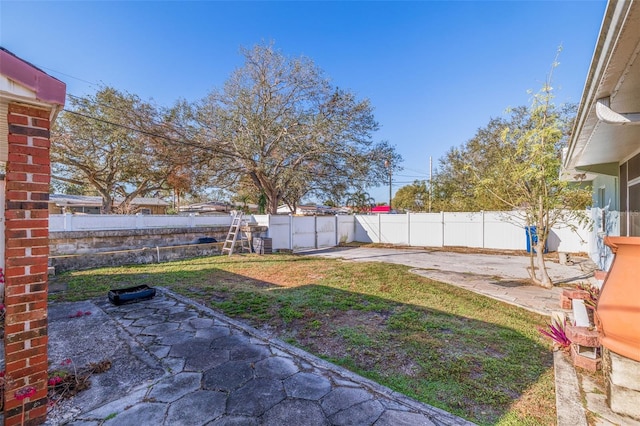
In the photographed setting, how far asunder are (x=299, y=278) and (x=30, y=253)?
5245 millimetres

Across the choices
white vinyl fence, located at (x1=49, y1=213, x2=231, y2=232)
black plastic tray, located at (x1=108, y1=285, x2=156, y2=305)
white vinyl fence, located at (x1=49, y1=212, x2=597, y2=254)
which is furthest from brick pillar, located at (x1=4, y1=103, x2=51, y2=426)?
white vinyl fence, located at (x1=49, y1=212, x2=597, y2=254)

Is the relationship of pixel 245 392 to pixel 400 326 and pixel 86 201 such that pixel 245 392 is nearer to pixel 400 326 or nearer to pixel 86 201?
pixel 400 326

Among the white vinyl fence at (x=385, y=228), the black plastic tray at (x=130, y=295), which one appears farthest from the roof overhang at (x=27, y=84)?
the white vinyl fence at (x=385, y=228)

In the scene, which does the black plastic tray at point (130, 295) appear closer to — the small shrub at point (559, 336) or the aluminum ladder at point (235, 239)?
the aluminum ladder at point (235, 239)

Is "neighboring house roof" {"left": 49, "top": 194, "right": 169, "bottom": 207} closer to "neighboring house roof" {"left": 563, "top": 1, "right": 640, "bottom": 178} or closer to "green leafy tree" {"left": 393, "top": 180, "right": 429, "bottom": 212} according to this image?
"neighboring house roof" {"left": 563, "top": 1, "right": 640, "bottom": 178}

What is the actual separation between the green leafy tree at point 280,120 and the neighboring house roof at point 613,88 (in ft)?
32.7

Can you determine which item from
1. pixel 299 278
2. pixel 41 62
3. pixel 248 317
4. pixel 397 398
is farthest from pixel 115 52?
pixel 397 398

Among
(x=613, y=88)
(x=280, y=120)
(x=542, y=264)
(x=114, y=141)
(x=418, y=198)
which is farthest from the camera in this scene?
(x=418, y=198)

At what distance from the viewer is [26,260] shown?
181 cm

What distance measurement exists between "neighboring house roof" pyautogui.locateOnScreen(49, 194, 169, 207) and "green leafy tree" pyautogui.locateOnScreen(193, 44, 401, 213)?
8.75m

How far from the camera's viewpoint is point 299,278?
22.0 feet

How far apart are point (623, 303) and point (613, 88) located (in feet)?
4.84

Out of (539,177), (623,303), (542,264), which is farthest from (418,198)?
(623,303)

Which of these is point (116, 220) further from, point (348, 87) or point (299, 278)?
point (348, 87)
